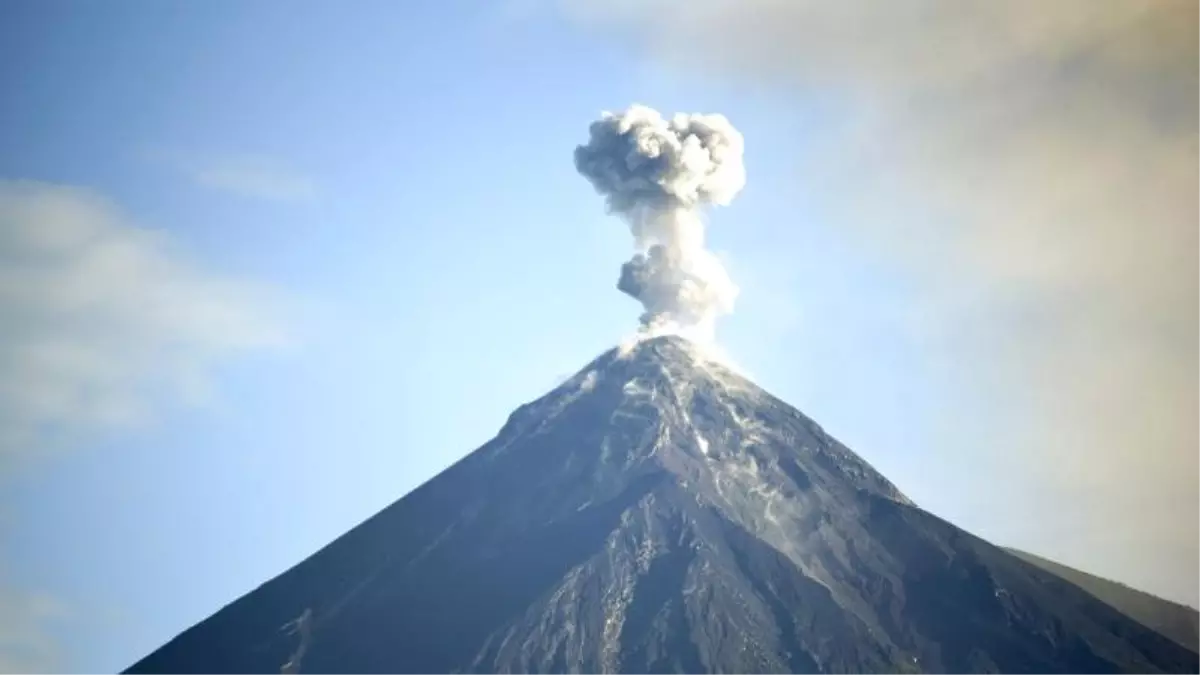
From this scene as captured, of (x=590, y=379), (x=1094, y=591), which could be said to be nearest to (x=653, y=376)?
(x=590, y=379)

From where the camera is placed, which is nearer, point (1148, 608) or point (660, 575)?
point (660, 575)

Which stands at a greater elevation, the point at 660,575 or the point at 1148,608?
the point at 660,575

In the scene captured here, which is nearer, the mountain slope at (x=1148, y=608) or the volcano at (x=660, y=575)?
the volcano at (x=660, y=575)

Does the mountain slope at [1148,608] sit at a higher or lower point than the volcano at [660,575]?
lower

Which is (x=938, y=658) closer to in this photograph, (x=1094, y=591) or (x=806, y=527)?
(x=806, y=527)
